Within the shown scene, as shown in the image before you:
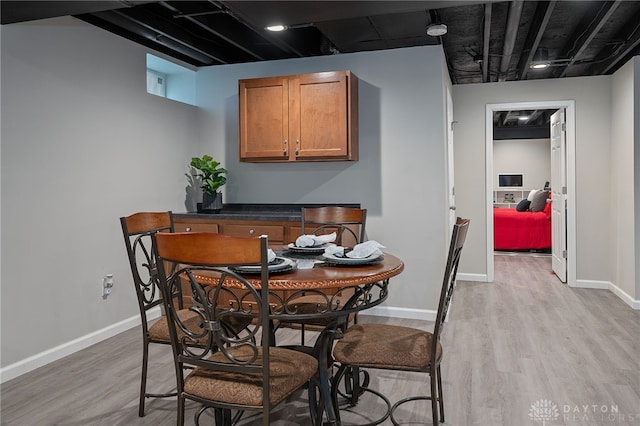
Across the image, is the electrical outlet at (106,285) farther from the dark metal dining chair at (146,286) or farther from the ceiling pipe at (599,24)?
the ceiling pipe at (599,24)

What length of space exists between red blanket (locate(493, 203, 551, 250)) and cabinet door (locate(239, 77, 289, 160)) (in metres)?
5.30

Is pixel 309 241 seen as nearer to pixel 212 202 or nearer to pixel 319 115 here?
pixel 319 115

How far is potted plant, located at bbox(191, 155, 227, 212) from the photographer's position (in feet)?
14.5

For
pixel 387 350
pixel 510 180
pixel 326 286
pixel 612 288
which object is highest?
pixel 510 180

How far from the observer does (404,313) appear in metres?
4.21

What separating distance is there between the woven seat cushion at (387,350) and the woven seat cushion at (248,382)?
10.0 inches

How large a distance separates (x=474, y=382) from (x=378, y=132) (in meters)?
2.33

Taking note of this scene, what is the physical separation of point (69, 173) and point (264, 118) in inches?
65.7

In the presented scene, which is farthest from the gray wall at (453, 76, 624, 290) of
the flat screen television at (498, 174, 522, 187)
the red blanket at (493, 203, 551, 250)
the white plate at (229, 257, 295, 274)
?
the flat screen television at (498, 174, 522, 187)

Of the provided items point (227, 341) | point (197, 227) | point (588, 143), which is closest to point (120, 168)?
point (197, 227)

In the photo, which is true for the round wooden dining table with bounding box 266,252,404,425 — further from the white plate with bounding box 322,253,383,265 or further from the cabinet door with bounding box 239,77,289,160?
the cabinet door with bounding box 239,77,289,160

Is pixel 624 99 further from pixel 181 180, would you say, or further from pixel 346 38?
pixel 181 180

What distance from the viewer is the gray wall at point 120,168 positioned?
3.03 m

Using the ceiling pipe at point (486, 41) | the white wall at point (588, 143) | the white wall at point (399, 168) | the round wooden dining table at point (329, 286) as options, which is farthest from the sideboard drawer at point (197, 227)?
the white wall at point (588, 143)
